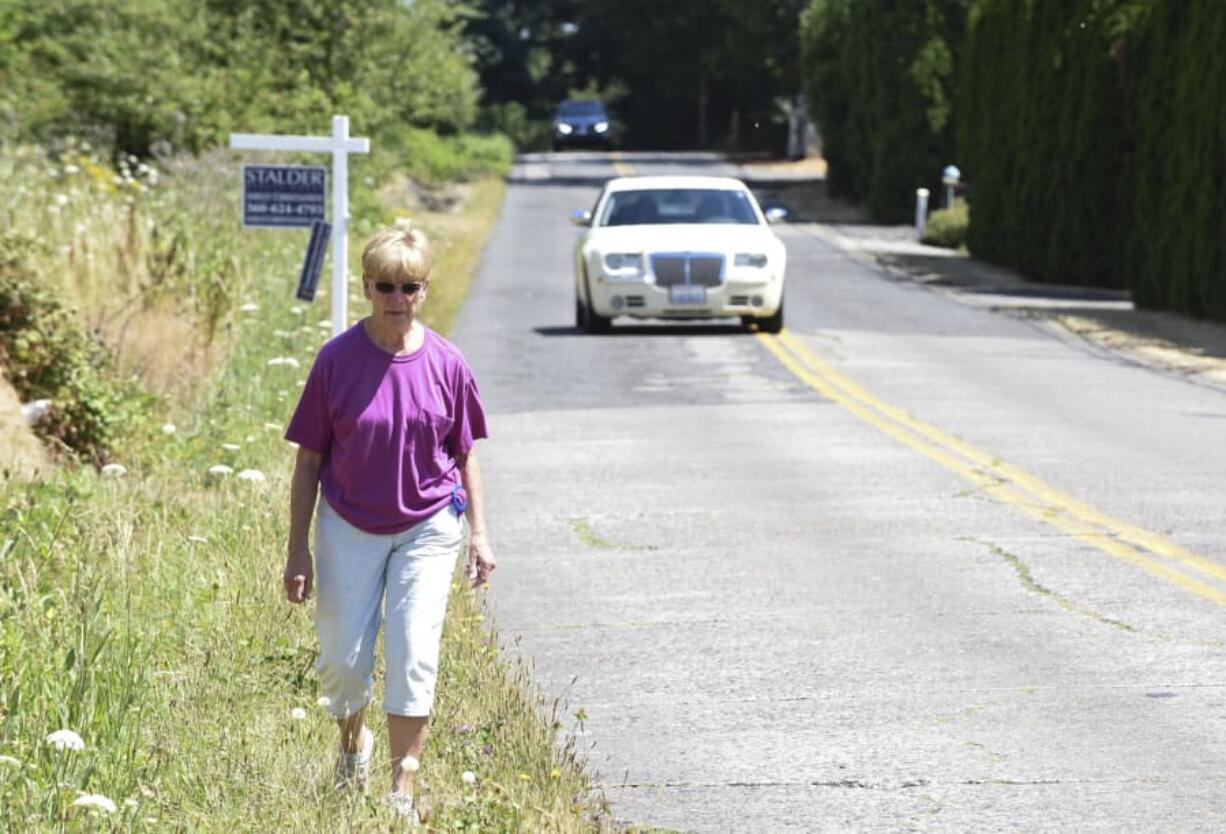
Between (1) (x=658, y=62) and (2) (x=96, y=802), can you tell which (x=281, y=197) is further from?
(1) (x=658, y=62)

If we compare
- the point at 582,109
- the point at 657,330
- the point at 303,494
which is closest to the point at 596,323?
the point at 657,330

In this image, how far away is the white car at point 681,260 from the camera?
81.5 feet

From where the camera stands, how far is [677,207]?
85.3 feet

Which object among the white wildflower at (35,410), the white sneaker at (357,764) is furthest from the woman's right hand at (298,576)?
the white wildflower at (35,410)

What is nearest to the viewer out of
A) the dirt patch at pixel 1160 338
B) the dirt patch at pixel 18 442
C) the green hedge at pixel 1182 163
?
the dirt patch at pixel 18 442

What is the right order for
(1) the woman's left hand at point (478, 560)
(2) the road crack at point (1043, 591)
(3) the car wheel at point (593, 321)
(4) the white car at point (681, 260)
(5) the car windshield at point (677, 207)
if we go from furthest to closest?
(5) the car windshield at point (677, 207)
(3) the car wheel at point (593, 321)
(4) the white car at point (681, 260)
(2) the road crack at point (1043, 591)
(1) the woman's left hand at point (478, 560)

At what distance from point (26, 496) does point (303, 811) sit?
16.6ft

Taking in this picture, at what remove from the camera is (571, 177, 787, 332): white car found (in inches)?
977

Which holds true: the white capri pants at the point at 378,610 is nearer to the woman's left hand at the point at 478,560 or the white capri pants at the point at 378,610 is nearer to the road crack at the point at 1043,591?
the woman's left hand at the point at 478,560

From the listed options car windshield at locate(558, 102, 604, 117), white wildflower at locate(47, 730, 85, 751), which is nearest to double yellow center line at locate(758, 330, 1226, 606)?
white wildflower at locate(47, 730, 85, 751)

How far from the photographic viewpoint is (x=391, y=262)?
639 centimetres

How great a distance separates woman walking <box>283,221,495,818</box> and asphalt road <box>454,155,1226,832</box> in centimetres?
83

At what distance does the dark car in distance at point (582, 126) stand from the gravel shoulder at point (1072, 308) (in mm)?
38291

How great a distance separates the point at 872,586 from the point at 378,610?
15.1 feet
